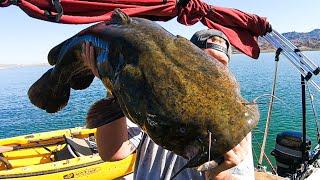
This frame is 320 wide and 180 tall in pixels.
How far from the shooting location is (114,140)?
332cm

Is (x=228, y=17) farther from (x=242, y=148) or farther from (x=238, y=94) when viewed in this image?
(x=238, y=94)

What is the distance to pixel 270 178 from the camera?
7.55 meters

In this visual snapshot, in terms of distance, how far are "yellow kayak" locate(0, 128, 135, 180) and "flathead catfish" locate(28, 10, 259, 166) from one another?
8277 mm

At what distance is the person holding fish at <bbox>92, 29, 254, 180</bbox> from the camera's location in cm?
306

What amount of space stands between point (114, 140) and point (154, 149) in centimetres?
33

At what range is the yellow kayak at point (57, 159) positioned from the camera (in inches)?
395

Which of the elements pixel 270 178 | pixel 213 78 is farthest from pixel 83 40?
pixel 270 178

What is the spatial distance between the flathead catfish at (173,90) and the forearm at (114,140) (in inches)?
37.4

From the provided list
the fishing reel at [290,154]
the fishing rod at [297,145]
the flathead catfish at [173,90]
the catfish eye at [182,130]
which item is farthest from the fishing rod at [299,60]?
the catfish eye at [182,130]

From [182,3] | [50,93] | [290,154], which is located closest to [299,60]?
[290,154]

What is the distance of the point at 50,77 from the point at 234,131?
66.8 inches

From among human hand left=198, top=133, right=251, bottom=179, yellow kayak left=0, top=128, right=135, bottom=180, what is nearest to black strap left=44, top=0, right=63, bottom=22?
human hand left=198, top=133, right=251, bottom=179

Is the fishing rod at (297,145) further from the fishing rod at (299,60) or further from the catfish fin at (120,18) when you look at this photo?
the catfish fin at (120,18)

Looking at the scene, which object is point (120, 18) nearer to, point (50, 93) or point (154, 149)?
point (50, 93)
